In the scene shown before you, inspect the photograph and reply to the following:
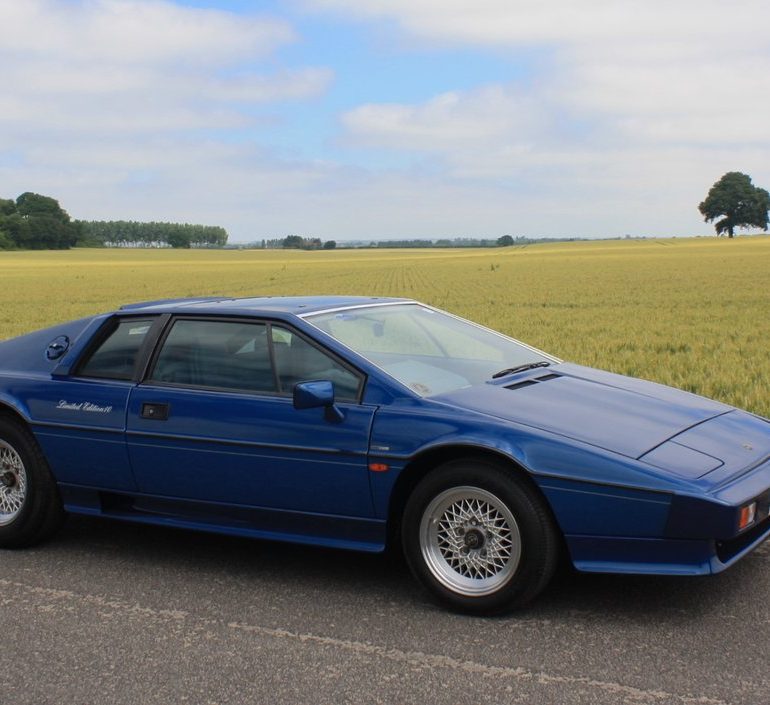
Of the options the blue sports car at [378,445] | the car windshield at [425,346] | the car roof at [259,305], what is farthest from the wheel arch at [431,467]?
the car roof at [259,305]

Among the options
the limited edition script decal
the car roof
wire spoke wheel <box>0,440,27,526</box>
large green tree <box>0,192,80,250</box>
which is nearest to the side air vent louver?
the car roof

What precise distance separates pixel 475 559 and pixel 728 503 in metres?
1.00

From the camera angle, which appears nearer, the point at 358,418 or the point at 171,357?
the point at 358,418

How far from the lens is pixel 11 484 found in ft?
17.2

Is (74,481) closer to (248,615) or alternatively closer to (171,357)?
(171,357)

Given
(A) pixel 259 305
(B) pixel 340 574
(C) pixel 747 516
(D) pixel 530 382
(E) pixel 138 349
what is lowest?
(B) pixel 340 574

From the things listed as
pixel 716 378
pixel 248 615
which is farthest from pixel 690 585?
pixel 716 378

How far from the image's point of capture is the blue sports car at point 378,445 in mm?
3797

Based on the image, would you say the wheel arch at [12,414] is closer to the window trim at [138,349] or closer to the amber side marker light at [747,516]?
the window trim at [138,349]

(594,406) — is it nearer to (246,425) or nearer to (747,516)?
(747,516)

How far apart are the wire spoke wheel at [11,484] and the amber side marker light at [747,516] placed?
3469mm

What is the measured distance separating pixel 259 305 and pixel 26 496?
1.56 meters

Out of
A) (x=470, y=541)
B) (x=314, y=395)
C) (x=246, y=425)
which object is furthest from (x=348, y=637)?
(x=246, y=425)

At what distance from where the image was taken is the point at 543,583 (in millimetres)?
3869
